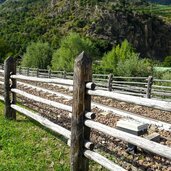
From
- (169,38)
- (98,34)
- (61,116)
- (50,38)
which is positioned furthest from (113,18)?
(61,116)

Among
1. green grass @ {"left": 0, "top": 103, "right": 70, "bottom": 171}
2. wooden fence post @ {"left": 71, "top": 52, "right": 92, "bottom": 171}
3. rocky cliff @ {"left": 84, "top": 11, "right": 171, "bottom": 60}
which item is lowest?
green grass @ {"left": 0, "top": 103, "right": 70, "bottom": 171}

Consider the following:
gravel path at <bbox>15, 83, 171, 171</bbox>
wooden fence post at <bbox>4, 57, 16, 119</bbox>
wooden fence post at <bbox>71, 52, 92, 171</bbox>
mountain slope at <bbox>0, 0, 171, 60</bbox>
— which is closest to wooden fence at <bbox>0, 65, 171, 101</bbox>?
gravel path at <bbox>15, 83, 171, 171</bbox>

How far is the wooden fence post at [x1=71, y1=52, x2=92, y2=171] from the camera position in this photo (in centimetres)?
535

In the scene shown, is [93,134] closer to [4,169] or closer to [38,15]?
[4,169]

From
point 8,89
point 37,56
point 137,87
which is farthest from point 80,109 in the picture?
point 37,56

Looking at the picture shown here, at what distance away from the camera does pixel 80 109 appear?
211 inches

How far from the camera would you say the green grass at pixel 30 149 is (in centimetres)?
598

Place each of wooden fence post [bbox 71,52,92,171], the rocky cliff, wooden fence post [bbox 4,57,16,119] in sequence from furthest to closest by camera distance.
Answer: the rocky cliff
wooden fence post [bbox 4,57,16,119]
wooden fence post [bbox 71,52,92,171]

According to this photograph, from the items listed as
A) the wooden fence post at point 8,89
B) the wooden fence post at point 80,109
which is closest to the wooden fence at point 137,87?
the wooden fence post at point 8,89

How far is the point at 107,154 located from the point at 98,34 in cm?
9115

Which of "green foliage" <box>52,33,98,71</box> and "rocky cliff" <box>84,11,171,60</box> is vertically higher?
"rocky cliff" <box>84,11,171,60</box>

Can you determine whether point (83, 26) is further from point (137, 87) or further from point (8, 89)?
point (8, 89)

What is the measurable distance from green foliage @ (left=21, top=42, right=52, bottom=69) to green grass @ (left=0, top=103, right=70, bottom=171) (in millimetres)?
56186

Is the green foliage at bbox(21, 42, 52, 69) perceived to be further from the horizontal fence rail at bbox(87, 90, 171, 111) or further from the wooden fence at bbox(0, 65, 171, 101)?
the horizontal fence rail at bbox(87, 90, 171, 111)
